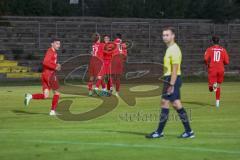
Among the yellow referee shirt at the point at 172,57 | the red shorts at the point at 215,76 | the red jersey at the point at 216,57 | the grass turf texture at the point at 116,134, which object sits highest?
the yellow referee shirt at the point at 172,57

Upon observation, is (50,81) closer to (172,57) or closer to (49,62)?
(49,62)

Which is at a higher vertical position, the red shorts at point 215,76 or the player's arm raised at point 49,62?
the player's arm raised at point 49,62

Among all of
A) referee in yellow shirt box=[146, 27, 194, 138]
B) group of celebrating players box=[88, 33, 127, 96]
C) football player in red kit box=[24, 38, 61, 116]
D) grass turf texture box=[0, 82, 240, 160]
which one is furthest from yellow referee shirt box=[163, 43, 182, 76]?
group of celebrating players box=[88, 33, 127, 96]

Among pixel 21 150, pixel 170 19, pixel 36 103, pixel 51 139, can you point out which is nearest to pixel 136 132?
pixel 51 139

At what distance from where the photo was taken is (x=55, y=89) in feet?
63.2

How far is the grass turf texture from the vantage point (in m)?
12.2

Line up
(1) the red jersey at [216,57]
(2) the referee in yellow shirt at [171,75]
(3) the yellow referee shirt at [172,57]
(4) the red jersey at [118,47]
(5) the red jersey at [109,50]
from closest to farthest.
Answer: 1. (2) the referee in yellow shirt at [171,75]
2. (3) the yellow referee shirt at [172,57]
3. (1) the red jersey at [216,57]
4. (5) the red jersey at [109,50]
5. (4) the red jersey at [118,47]

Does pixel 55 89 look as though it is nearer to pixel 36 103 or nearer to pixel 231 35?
pixel 36 103

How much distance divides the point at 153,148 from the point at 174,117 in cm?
607

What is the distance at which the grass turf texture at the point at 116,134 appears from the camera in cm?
1218

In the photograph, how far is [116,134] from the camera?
15.0m

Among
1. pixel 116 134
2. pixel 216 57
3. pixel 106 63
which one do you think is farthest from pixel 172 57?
pixel 106 63

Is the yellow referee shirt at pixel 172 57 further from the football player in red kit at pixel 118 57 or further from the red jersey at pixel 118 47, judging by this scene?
the red jersey at pixel 118 47

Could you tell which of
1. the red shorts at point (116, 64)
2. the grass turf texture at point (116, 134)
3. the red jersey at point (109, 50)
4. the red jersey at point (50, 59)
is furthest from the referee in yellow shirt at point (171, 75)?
the red shorts at point (116, 64)
